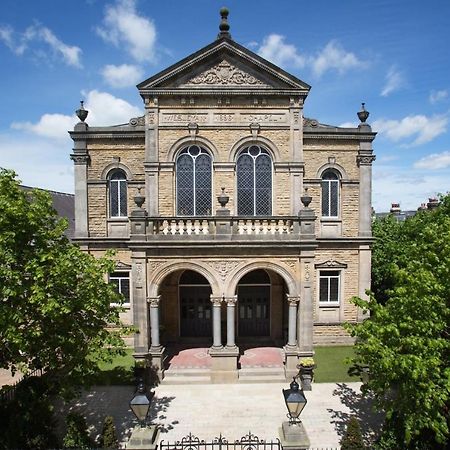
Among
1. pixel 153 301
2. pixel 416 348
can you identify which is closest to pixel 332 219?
pixel 153 301

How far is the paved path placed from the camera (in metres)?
11.2

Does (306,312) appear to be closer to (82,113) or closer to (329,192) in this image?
(329,192)

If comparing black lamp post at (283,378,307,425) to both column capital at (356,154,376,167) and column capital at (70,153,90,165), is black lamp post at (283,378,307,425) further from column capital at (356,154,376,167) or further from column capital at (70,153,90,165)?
column capital at (70,153,90,165)

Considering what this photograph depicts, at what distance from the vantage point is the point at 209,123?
56.9 feet

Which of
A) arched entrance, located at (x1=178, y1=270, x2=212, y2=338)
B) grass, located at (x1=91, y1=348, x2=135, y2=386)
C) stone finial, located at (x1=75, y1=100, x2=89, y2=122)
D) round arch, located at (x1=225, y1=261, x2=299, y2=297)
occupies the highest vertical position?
stone finial, located at (x1=75, y1=100, x2=89, y2=122)

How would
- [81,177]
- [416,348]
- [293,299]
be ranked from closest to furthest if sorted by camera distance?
[416,348]
[293,299]
[81,177]

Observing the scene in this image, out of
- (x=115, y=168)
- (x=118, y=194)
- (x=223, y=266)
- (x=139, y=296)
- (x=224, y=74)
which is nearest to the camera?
(x=139, y=296)

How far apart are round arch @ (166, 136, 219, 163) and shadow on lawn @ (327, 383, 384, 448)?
39.1ft

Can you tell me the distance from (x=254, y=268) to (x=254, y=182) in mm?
5199

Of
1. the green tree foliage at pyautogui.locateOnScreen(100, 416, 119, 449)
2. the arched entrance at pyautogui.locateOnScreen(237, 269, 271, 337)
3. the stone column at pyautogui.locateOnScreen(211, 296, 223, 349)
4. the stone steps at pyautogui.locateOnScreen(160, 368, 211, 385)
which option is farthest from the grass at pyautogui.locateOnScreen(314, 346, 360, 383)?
the green tree foliage at pyautogui.locateOnScreen(100, 416, 119, 449)

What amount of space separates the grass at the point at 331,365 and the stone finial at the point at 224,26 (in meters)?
16.3

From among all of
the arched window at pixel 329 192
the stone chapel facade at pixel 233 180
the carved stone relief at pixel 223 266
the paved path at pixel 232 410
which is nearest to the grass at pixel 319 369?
the paved path at pixel 232 410

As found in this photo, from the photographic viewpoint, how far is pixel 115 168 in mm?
18297

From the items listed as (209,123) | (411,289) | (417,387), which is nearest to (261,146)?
(209,123)
